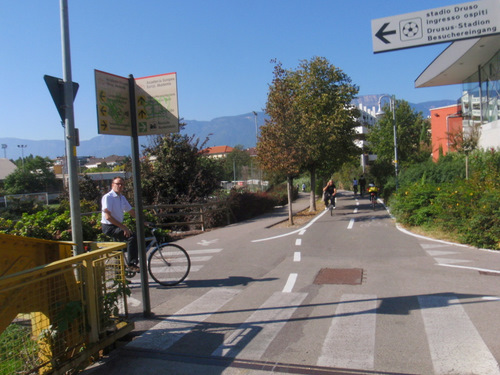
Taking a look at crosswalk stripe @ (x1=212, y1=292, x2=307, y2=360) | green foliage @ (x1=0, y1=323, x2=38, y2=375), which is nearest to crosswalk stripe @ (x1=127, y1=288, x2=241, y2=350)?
crosswalk stripe @ (x1=212, y1=292, x2=307, y2=360)

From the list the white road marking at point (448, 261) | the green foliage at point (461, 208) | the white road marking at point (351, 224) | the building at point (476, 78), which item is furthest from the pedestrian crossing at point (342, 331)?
the building at point (476, 78)

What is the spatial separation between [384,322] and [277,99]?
13.3 meters

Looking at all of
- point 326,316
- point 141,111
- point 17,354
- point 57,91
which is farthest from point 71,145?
point 326,316

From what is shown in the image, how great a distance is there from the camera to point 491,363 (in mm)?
3947

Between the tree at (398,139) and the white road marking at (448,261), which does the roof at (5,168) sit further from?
the white road marking at (448,261)

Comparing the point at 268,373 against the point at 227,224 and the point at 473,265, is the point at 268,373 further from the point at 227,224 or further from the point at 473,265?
the point at 227,224

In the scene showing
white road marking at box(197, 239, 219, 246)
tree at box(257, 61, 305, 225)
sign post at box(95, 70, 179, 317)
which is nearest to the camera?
sign post at box(95, 70, 179, 317)

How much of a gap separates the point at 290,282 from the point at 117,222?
3100mm

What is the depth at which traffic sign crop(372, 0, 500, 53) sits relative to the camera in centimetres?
679

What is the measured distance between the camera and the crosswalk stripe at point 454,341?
390 centimetres

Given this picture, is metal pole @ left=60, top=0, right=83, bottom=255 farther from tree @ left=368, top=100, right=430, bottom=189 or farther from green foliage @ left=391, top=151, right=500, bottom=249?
Result: tree @ left=368, top=100, right=430, bottom=189

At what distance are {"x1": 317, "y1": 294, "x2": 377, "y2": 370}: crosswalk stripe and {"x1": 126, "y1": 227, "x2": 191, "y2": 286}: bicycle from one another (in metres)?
2.86

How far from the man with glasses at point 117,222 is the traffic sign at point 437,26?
5084 mm

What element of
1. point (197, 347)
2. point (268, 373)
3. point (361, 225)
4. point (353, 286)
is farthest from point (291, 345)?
point (361, 225)
